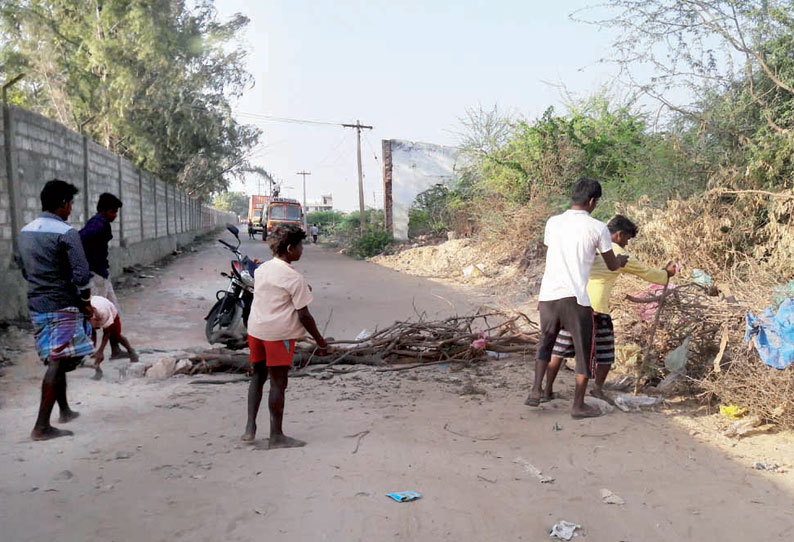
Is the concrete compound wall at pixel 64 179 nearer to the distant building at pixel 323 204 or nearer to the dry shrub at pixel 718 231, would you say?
the dry shrub at pixel 718 231

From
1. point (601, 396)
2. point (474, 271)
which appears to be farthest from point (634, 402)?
point (474, 271)

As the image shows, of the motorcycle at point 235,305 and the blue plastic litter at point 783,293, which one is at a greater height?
the blue plastic litter at point 783,293

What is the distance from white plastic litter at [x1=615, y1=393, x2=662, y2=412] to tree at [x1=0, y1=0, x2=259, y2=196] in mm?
21924

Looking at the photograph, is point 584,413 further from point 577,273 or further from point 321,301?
point 321,301

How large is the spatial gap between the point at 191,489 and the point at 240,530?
22.1 inches

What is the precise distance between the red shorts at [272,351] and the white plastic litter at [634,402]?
252 centimetres

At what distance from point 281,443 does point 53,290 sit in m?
1.77

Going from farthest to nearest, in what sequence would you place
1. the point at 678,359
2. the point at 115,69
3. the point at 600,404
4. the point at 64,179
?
the point at 115,69 < the point at 64,179 < the point at 678,359 < the point at 600,404

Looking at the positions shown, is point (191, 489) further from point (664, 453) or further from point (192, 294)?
point (192, 294)

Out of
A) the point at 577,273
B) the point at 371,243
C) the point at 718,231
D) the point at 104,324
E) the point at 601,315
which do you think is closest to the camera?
the point at 577,273

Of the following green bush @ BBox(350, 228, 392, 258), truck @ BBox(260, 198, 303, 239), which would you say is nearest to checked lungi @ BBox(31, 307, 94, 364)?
green bush @ BBox(350, 228, 392, 258)

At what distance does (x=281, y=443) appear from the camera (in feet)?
12.1

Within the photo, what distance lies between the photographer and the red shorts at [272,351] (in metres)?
3.64

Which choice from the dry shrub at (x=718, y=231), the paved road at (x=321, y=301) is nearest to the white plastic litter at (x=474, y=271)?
the paved road at (x=321, y=301)
